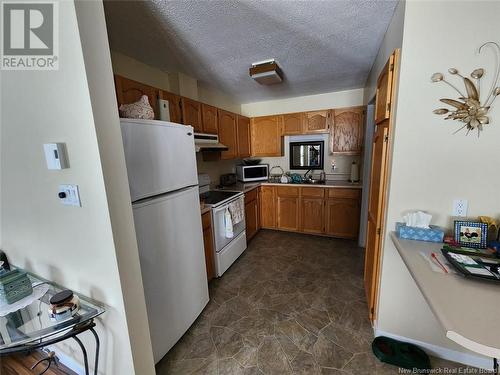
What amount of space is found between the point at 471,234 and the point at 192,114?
2560mm

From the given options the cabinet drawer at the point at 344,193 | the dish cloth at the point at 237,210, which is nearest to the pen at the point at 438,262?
the dish cloth at the point at 237,210

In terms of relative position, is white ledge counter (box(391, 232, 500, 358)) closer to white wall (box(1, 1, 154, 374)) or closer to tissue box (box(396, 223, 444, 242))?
tissue box (box(396, 223, 444, 242))

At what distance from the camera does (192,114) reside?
2393 mm

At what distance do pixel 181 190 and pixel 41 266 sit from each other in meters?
0.98

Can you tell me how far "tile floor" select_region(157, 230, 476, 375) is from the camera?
146 centimetres

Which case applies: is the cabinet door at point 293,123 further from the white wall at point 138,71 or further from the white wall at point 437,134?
the white wall at point 437,134

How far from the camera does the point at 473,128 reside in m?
1.22

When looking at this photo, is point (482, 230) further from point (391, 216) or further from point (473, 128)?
point (473, 128)

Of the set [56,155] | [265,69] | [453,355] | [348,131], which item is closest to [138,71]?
[265,69]

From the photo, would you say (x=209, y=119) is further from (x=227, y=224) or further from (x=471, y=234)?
(x=471, y=234)

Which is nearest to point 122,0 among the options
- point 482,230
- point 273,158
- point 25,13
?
A: point 25,13

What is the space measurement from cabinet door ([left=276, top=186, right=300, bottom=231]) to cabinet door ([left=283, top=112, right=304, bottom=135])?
0.99 m

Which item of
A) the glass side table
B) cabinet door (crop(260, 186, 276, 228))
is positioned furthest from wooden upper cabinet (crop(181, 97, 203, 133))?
the glass side table

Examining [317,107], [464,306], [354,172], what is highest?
[317,107]
